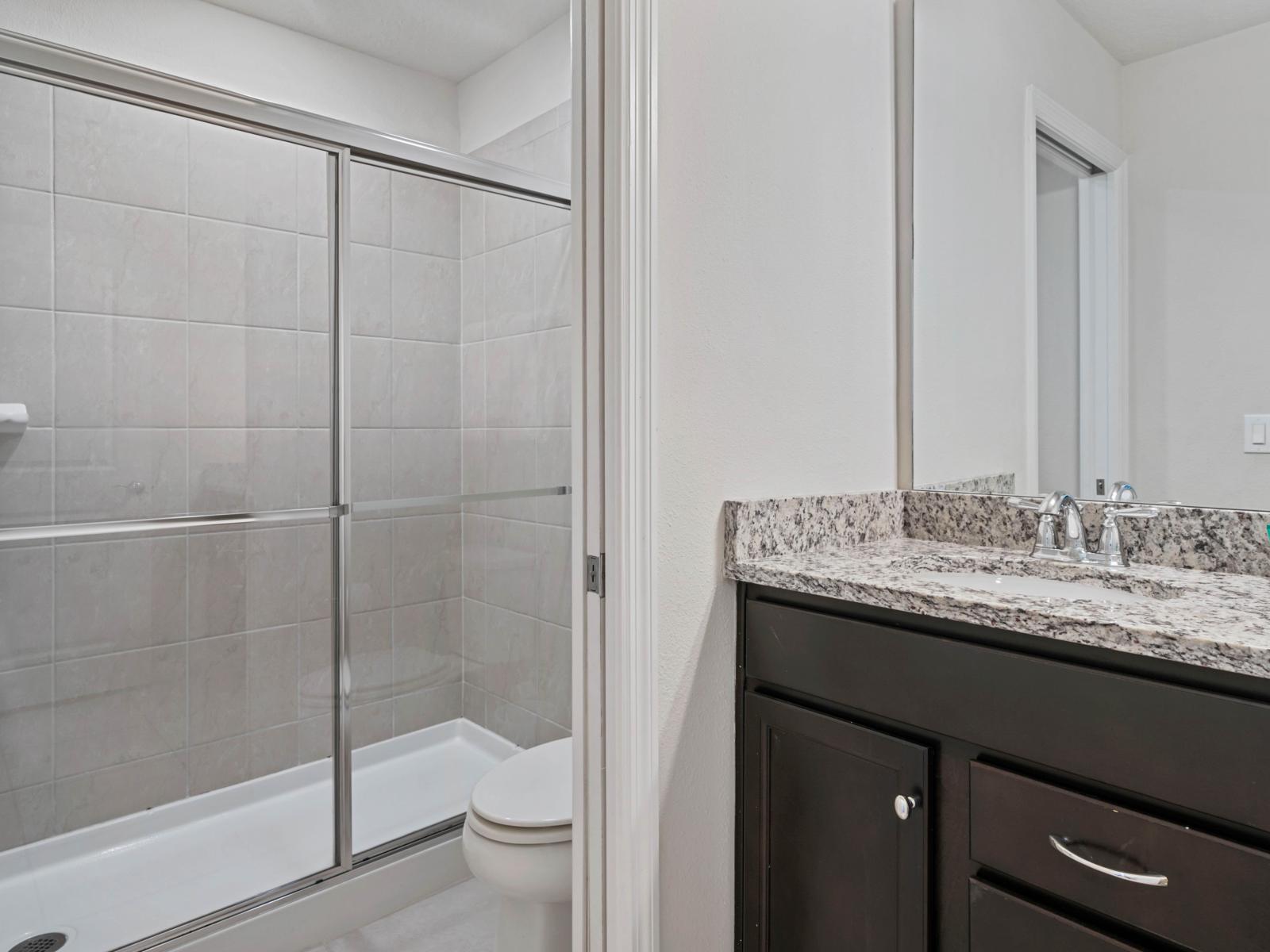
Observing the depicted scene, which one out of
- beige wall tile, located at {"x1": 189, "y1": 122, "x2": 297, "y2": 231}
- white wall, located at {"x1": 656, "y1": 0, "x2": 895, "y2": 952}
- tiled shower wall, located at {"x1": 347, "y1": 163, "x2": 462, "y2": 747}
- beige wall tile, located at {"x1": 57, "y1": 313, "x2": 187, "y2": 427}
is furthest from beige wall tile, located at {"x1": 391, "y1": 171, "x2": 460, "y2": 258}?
white wall, located at {"x1": 656, "y1": 0, "x2": 895, "y2": 952}

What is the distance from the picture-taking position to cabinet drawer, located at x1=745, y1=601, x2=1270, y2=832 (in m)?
0.78

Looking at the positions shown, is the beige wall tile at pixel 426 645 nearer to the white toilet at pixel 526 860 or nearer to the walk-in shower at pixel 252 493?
the walk-in shower at pixel 252 493

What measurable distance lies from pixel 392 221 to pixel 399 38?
0.85 m

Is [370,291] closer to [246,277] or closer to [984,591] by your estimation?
[246,277]

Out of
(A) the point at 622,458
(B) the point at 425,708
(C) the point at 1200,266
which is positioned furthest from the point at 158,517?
(C) the point at 1200,266

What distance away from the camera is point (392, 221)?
208 centimetres

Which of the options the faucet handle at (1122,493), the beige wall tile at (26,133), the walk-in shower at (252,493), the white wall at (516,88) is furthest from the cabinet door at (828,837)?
the white wall at (516,88)

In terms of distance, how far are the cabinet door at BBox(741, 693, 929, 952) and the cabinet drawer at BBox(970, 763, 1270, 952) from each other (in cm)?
10

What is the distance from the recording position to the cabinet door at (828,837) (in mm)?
1025

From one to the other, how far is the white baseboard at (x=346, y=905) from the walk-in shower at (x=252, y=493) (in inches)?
2.0

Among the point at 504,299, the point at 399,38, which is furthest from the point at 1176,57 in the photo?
the point at 399,38

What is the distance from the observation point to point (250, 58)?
228 cm

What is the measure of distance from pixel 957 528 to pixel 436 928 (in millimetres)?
1583

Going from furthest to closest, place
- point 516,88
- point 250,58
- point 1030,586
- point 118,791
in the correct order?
point 516,88, point 250,58, point 118,791, point 1030,586
